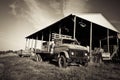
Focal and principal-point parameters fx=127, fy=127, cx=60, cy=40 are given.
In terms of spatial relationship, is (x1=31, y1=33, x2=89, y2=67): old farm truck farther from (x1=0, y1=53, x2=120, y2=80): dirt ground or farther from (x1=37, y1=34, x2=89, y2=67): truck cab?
(x1=0, y1=53, x2=120, y2=80): dirt ground

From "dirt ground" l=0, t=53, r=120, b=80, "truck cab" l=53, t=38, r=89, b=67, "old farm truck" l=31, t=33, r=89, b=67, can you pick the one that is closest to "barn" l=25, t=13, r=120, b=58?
"old farm truck" l=31, t=33, r=89, b=67

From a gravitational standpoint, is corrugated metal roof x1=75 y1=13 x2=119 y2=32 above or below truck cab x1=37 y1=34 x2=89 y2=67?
above

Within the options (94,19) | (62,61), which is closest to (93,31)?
(94,19)

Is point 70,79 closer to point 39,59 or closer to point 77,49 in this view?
point 77,49

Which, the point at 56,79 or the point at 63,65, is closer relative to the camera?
the point at 56,79

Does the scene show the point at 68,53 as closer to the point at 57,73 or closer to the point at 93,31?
the point at 57,73

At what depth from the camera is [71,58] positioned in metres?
8.80

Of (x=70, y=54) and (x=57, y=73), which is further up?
(x=70, y=54)

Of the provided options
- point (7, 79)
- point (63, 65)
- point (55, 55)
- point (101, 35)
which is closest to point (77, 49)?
point (63, 65)

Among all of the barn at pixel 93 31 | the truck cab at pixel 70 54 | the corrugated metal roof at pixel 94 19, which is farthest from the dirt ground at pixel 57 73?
the barn at pixel 93 31

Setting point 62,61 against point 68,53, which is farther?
point 62,61

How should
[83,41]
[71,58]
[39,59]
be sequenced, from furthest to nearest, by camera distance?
[83,41] < [39,59] < [71,58]

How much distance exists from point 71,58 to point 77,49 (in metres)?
0.86

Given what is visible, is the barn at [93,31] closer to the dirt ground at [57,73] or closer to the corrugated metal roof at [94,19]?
the corrugated metal roof at [94,19]
